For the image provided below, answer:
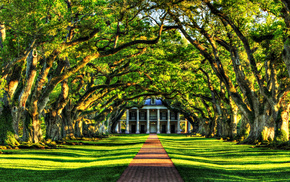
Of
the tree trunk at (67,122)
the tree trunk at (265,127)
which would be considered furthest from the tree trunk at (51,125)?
the tree trunk at (265,127)

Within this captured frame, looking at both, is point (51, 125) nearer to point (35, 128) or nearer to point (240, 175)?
point (35, 128)

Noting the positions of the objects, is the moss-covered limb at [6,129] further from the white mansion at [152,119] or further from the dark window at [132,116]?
the dark window at [132,116]

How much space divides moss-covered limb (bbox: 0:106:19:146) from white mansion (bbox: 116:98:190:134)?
78.4 meters

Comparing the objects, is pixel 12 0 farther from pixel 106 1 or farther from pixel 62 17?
pixel 106 1

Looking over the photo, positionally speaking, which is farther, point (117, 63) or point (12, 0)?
point (117, 63)

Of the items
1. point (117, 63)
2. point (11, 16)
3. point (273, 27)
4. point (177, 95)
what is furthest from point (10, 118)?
point (177, 95)

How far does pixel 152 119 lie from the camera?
329ft

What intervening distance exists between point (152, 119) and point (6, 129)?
82265 millimetres

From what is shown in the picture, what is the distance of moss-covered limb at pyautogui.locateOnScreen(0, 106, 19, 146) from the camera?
61.5ft

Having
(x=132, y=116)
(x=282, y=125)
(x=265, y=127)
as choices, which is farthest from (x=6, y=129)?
(x=132, y=116)

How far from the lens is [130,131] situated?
101562 mm

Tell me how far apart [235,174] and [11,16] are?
11.9 metres

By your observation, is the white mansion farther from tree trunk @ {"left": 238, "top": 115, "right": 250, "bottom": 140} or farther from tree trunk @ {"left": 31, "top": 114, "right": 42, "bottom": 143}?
tree trunk @ {"left": 31, "top": 114, "right": 42, "bottom": 143}

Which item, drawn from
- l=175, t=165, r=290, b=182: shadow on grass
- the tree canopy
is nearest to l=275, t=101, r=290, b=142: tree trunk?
the tree canopy
